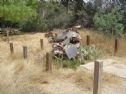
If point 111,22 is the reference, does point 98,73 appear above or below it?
below

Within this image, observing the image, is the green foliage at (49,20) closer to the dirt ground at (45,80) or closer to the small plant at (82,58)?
the small plant at (82,58)

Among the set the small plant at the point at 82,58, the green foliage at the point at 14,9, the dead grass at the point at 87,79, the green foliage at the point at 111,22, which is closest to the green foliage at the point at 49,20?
the green foliage at the point at 14,9

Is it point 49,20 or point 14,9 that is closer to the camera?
point 14,9

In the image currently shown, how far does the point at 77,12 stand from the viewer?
20562 mm

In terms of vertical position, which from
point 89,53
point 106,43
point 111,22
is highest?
point 111,22

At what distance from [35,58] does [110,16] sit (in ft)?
20.9

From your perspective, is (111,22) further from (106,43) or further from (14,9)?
(14,9)

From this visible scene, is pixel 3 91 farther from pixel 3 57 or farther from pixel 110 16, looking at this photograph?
pixel 110 16

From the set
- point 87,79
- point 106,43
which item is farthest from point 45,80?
point 106,43

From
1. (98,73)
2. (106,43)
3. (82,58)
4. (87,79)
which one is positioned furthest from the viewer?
(106,43)

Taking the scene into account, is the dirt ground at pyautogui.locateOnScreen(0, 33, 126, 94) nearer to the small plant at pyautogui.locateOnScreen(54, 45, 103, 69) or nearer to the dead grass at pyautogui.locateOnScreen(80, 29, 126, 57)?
the small plant at pyautogui.locateOnScreen(54, 45, 103, 69)

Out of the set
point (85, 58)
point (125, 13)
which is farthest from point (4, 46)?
point (125, 13)

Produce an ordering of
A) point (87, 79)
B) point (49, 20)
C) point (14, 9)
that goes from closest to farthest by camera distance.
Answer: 1. point (87, 79)
2. point (14, 9)
3. point (49, 20)

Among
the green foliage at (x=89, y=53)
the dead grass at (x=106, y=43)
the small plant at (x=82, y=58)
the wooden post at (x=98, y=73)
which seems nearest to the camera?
the wooden post at (x=98, y=73)
